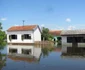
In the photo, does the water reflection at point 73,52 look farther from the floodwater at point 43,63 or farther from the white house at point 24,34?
the white house at point 24,34

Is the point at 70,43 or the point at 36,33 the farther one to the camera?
the point at 36,33

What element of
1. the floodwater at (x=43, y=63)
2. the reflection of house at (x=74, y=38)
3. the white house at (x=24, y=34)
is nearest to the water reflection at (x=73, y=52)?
the floodwater at (x=43, y=63)

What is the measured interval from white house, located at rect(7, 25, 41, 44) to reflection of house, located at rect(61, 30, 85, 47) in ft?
23.1

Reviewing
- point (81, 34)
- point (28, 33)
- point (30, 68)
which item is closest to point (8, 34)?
point (28, 33)

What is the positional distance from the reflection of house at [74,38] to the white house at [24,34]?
705cm

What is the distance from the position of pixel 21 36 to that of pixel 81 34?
13.4m

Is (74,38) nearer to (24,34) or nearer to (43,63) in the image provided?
(24,34)

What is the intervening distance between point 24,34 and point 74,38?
36.9ft

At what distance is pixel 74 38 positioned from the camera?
39125 millimetres

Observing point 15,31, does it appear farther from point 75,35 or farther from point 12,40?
point 75,35

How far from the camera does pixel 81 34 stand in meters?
38.2

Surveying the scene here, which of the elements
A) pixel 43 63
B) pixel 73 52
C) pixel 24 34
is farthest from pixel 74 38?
pixel 43 63

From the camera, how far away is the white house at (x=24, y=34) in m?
42.8

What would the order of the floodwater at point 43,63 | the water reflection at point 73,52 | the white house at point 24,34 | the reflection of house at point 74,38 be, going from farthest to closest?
the white house at point 24,34
the reflection of house at point 74,38
the water reflection at point 73,52
the floodwater at point 43,63
